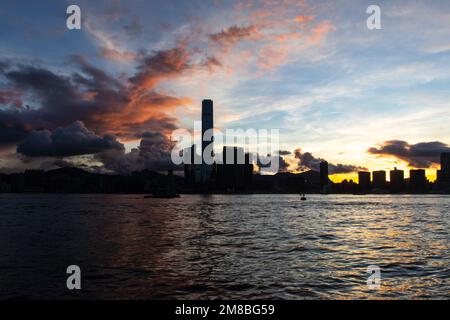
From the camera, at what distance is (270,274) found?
30672mm

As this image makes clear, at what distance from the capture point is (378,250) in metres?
44.8

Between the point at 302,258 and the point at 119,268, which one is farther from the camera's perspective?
the point at 302,258
